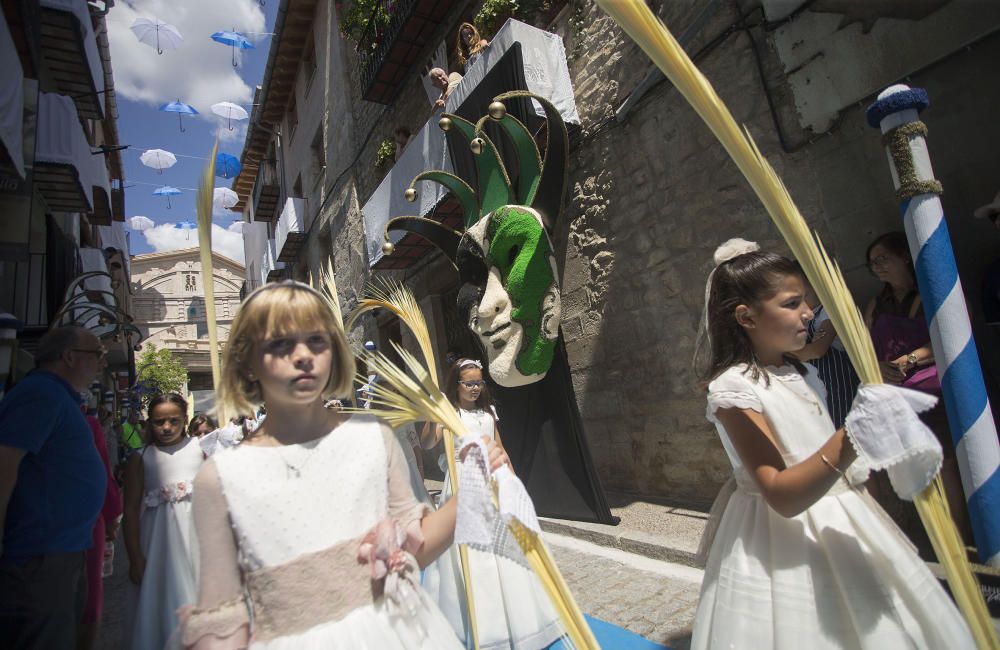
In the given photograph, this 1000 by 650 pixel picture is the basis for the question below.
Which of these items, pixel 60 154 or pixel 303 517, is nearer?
pixel 303 517

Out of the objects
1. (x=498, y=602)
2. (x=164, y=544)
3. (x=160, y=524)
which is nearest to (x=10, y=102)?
(x=160, y=524)

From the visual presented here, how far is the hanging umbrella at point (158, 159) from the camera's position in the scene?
18.9 m

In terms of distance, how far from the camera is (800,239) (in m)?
1.33

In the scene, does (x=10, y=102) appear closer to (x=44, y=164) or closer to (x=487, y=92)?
(x=44, y=164)

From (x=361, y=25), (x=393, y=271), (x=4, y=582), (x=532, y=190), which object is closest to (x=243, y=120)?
(x=361, y=25)

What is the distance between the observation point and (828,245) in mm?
3686

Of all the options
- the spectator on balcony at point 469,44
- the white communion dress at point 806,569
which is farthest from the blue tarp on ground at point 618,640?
the spectator on balcony at point 469,44

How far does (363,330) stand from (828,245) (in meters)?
9.56

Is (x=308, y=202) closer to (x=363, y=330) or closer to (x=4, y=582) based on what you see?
(x=363, y=330)

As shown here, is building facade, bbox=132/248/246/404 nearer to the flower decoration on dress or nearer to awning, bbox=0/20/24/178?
awning, bbox=0/20/24/178

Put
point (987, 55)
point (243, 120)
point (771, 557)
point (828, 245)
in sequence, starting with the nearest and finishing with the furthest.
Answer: point (771, 557), point (987, 55), point (828, 245), point (243, 120)

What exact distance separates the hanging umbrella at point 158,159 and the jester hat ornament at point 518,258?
1848 cm

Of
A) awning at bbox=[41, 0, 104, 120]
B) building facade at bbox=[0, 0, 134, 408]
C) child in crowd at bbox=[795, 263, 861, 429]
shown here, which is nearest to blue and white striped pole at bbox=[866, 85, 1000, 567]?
child in crowd at bbox=[795, 263, 861, 429]

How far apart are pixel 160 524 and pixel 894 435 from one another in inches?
144
